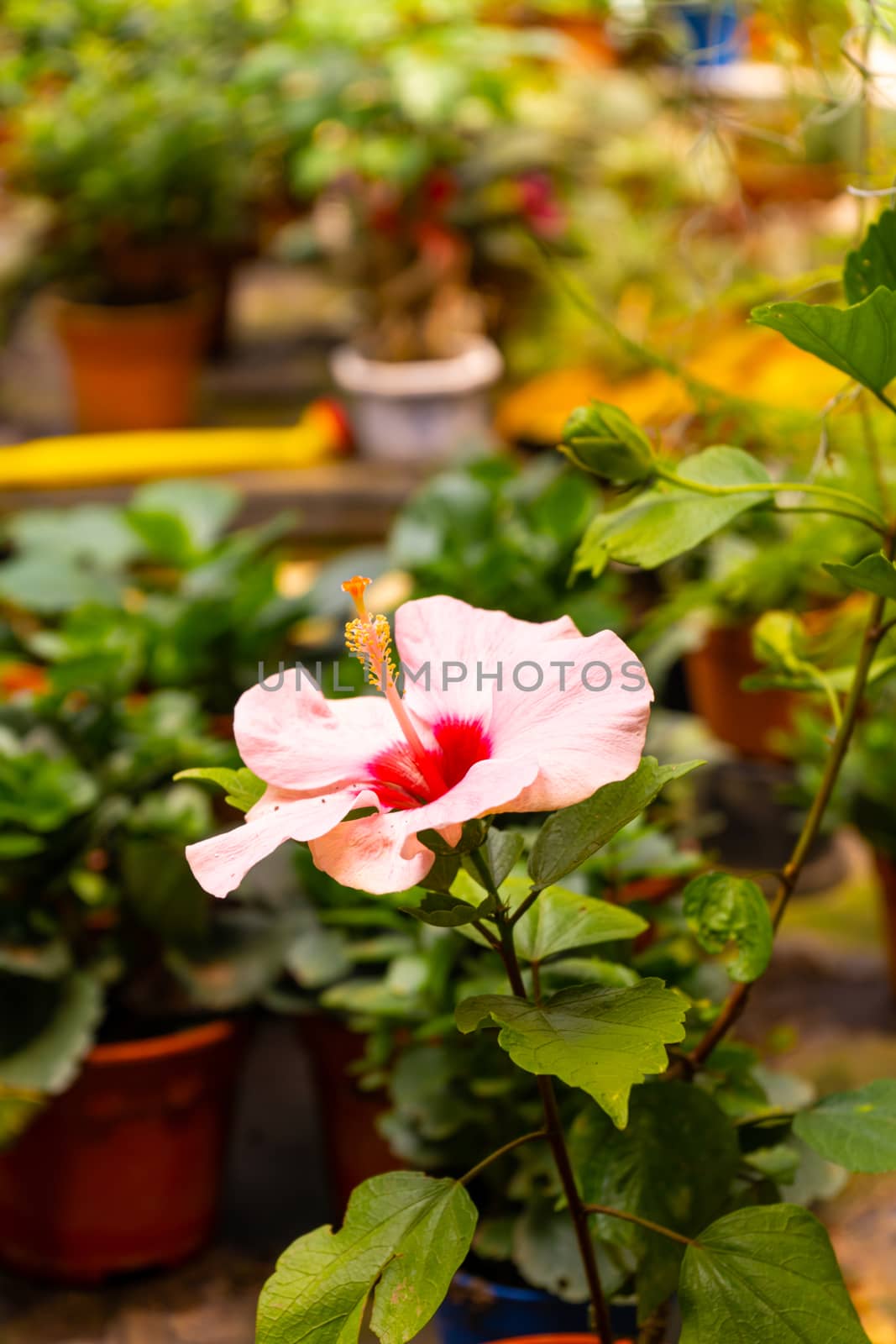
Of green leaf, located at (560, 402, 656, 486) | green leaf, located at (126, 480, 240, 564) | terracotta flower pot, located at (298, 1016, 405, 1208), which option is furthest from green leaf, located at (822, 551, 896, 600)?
green leaf, located at (126, 480, 240, 564)

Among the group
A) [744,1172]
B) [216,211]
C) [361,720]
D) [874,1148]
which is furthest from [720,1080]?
[216,211]

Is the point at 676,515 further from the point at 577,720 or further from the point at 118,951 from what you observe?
the point at 118,951

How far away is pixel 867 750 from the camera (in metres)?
1.28

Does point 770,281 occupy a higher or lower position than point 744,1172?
higher

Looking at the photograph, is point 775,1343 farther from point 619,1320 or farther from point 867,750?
point 867,750

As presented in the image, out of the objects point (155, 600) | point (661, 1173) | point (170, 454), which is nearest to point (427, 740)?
point (661, 1173)

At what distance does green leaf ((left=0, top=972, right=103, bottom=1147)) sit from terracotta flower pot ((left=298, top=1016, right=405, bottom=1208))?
18 centimetres

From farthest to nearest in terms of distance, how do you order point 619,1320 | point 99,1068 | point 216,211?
point 216,211 < point 99,1068 < point 619,1320

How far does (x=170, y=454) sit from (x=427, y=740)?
177cm

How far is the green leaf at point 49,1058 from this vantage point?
1.00m

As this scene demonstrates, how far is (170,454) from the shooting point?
222cm

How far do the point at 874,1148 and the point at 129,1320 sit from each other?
750 mm

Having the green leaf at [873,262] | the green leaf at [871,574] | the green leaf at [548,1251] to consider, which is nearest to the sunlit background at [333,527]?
the green leaf at [548,1251]

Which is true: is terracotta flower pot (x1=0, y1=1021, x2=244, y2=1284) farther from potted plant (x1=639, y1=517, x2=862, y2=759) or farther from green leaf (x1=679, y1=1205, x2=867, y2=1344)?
green leaf (x1=679, y1=1205, x2=867, y2=1344)
